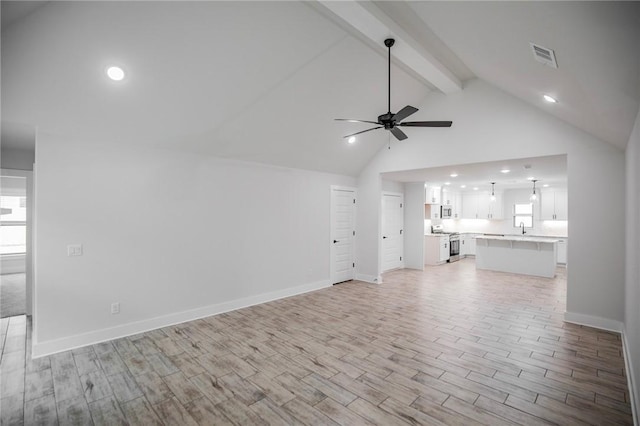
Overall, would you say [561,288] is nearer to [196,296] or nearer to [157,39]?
[196,296]

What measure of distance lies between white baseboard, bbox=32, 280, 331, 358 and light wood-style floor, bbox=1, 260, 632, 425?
13cm

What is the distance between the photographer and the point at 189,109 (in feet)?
12.3

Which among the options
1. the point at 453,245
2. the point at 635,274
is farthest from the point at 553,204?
the point at 635,274

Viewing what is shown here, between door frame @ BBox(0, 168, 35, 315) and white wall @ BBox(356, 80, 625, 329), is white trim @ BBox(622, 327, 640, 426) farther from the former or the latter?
door frame @ BBox(0, 168, 35, 315)

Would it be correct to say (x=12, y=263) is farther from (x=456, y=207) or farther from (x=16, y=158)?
(x=456, y=207)

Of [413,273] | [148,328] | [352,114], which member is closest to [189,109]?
[352,114]

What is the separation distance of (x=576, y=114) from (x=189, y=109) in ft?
16.1

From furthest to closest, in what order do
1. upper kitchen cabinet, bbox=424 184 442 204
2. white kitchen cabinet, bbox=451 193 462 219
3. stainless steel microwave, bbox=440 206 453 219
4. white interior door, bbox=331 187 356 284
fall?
white kitchen cabinet, bbox=451 193 462 219
stainless steel microwave, bbox=440 206 453 219
upper kitchen cabinet, bbox=424 184 442 204
white interior door, bbox=331 187 356 284

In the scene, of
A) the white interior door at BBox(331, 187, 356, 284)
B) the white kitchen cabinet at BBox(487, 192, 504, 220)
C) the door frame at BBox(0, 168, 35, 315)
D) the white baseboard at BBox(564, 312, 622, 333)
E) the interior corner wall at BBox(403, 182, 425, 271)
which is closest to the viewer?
the white baseboard at BBox(564, 312, 622, 333)

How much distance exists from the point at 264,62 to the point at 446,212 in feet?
29.5

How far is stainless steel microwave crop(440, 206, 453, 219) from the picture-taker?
1044cm

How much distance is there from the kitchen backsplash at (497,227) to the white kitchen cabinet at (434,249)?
29.5 inches

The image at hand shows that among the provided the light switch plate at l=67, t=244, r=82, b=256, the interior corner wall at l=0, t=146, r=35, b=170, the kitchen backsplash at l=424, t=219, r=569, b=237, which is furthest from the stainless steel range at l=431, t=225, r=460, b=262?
the interior corner wall at l=0, t=146, r=35, b=170

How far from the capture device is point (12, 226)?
820cm
